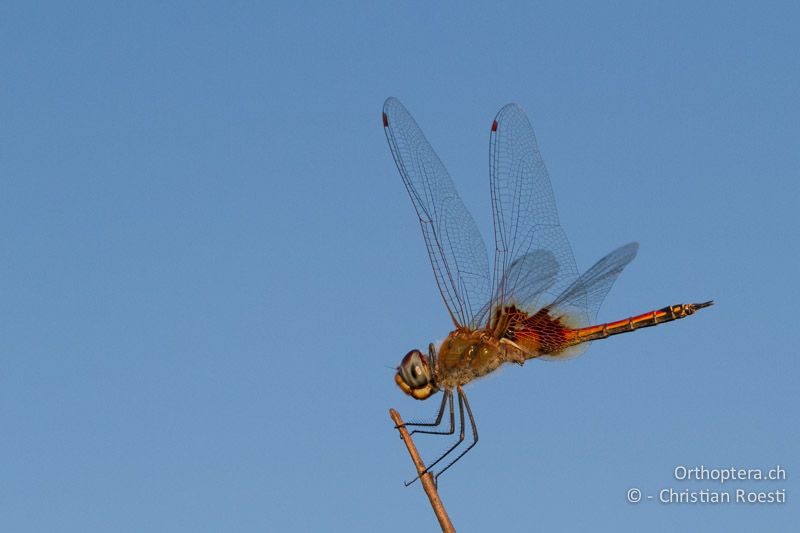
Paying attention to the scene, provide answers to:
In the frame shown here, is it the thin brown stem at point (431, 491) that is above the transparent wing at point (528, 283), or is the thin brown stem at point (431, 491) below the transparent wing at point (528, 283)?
below

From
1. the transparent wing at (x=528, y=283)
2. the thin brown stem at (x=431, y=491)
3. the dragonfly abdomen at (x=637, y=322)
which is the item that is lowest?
the thin brown stem at (x=431, y=491)

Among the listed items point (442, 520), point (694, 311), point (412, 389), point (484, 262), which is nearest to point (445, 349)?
point (412, 389)

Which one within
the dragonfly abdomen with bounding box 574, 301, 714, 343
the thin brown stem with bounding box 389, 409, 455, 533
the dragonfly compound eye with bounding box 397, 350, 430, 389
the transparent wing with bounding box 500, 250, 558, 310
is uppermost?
the transparent wing with bounding box 500, 250, 558, 310

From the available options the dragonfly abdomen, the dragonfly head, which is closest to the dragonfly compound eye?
the dragonfly head

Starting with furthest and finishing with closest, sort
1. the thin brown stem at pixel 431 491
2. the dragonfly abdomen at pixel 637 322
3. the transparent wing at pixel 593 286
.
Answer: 1. the dragonfly abdomen at pixel 637 322
2. the transparent wing at pixel 593 286
3. the thin brown stem at pixel 431 491

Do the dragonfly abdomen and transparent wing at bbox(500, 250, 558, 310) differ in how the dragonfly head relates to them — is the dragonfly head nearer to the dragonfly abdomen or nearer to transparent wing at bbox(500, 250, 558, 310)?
transparent wing at bbox(500, 250, 558, 310)

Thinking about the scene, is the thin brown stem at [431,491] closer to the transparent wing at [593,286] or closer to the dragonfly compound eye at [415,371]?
the dragonfly compound eye at [415,371]

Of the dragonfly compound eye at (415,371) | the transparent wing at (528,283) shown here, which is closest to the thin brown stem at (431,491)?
the dragonfly compound eye at (415,371)

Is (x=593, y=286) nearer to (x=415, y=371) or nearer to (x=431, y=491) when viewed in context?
(x=415, y=371)
